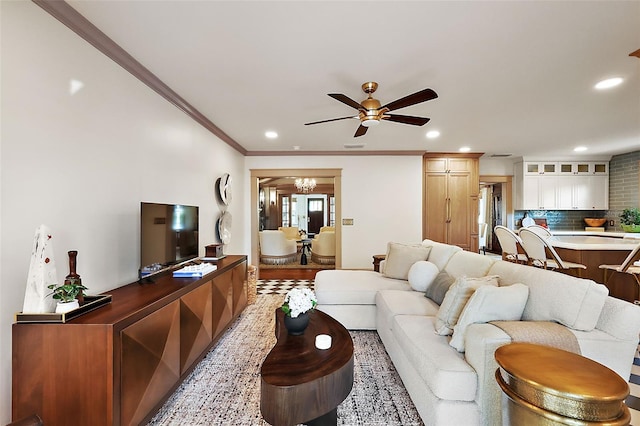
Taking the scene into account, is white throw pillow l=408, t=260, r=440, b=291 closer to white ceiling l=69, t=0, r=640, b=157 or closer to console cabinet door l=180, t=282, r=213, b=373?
white ceiling l=69, t=0, r=640, b=157

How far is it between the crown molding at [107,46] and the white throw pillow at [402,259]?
305 centimetres

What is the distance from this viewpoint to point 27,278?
1.52 meters

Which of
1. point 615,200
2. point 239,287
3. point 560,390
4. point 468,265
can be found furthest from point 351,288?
point 615,200

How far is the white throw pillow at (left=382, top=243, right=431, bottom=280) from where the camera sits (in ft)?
11.9

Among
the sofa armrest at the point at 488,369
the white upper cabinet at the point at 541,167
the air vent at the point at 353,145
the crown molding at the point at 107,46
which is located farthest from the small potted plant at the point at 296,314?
the white upper cabinet at the point at 541,167

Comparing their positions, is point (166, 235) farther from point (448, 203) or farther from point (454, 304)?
point (448, 203)

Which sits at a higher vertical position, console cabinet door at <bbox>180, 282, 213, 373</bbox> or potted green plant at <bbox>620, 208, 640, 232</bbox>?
potted green plant at <bbox>620, 208, 640, 232</bbox>

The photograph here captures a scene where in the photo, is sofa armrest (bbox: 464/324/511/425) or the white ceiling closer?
sofa armrest (bbox: 464/324/511/425)

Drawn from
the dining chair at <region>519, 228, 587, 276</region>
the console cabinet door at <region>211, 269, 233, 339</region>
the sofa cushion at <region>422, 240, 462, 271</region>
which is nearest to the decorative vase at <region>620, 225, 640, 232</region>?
the dining chair at <region>519, 228, 587, 276</region>

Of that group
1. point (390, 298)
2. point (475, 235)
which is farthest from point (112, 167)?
point (475, 235)

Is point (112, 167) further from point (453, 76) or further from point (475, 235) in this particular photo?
point (475, 235)

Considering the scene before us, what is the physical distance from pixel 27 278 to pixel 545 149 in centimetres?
750

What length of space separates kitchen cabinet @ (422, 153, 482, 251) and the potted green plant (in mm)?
2649

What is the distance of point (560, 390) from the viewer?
1.05 meters
